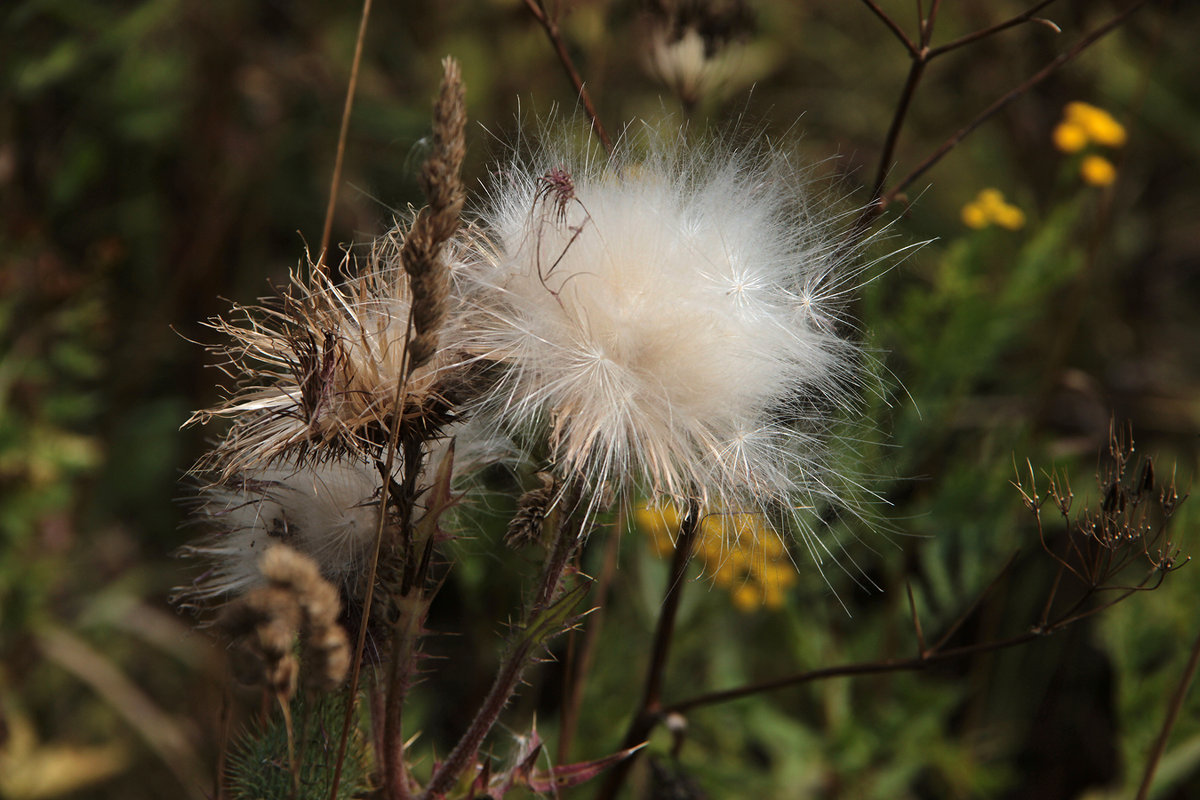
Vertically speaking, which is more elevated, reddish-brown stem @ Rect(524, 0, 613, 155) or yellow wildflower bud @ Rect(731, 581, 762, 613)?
reddish-brown stem @ Rect(524, 0, 613, 155)

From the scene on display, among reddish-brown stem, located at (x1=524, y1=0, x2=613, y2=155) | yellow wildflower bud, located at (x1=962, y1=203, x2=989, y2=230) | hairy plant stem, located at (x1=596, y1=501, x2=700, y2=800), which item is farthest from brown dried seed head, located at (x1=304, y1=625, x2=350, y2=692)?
yellow wildflower bud, located at (x1=962, y1=203, x2=989, y2=230)

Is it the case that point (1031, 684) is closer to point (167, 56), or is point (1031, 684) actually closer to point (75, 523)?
point (75, 523)

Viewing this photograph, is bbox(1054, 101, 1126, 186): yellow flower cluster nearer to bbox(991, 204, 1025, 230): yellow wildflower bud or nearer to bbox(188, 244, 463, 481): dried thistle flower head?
bbox(991, 204, 1025, 230): yellow wildflower bud

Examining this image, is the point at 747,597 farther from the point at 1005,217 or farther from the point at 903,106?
the point at 903,106

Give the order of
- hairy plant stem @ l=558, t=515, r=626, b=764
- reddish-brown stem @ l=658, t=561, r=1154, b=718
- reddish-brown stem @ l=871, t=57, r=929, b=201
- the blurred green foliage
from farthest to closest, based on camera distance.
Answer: the blurred green foliage → hairy plant stem @ l=558, t=515, r=626, b=764 → reddish-brown stem @ l=871, t=57, r=929, b=201 → reddish-brown stem @ l=658, t=561, r=1154, b=718

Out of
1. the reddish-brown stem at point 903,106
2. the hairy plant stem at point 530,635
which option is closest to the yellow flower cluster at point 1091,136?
the reddish-brown stem at point 903,106
